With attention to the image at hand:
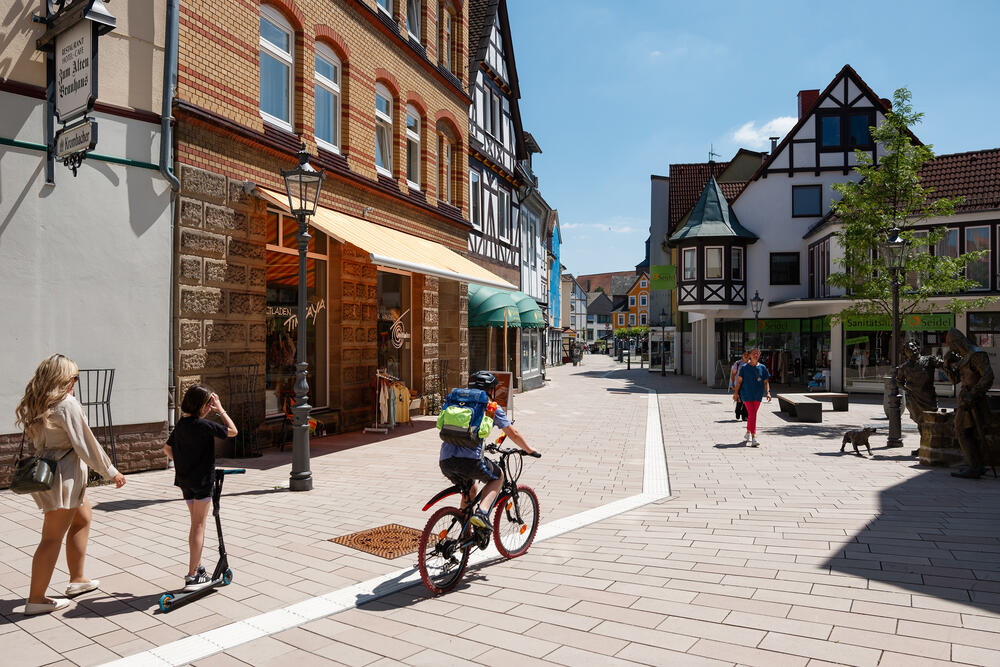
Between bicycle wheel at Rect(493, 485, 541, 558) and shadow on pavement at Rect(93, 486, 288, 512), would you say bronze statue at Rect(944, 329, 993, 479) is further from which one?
shadow on pavement at Rect(93, 486, 288, 512)

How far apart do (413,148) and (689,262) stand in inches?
652

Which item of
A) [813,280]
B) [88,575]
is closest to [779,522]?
[88,575]

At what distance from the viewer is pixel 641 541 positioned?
6105 mm

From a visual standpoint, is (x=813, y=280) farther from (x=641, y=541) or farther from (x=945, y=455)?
(x=641, y=541)

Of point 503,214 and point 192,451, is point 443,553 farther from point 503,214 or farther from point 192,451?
point 503,214

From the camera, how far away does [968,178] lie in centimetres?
2350

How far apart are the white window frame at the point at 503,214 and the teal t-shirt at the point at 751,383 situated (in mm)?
13023

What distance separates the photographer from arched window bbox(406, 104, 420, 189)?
1577 cm

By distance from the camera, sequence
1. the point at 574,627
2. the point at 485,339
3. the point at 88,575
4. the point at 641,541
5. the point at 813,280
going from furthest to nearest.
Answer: the point at 813,280 → the point at 485,339 → the point at 641,541 → the point at 88,575 → the point at 574,627

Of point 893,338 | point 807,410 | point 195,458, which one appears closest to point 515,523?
point 195,458

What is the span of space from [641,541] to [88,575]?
432 centimetres

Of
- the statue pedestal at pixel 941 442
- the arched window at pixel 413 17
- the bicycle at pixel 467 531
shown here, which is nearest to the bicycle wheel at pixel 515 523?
the bicycle at pixel 467 531

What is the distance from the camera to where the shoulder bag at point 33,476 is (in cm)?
409

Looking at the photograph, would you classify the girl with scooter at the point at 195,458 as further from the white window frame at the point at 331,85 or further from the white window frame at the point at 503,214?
the white window frame at the point at 503,214
